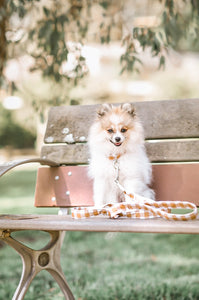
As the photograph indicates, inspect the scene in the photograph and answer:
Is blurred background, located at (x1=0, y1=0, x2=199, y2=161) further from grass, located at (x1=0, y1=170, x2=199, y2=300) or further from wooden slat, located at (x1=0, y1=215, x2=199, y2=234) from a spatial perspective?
wooden slat, located at (x1=0, y1=215, x2=199, y2=234)

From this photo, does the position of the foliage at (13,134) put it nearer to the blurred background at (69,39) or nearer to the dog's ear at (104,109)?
the blurred background at (69,39)

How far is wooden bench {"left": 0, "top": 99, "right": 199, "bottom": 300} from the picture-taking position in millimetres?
2514

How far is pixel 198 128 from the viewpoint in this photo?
268 centimetres

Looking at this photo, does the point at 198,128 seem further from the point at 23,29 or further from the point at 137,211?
the point at 23,29

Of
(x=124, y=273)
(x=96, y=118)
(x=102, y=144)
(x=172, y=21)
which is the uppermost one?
(x=172, y=21)

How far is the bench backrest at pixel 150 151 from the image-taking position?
2635 mm

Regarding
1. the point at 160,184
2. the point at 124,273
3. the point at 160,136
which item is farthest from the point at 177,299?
the point at 160,136

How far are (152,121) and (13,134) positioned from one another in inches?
519

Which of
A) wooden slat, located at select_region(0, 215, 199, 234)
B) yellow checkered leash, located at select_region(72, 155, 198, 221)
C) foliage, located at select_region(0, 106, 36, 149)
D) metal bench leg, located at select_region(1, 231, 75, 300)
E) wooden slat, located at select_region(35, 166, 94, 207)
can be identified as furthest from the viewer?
foliage, located at select_region(0, 106, 36, 149)

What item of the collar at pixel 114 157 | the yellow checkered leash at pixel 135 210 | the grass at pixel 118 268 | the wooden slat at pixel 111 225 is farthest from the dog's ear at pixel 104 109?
the grass at pixel 118 268

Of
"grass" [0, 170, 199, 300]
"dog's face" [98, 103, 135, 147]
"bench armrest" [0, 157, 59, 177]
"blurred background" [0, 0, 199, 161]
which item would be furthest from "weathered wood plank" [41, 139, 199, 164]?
"grass" [0, 170, 199, 300]

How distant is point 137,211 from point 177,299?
4.51 ft

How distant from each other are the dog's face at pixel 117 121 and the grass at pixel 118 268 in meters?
1.36

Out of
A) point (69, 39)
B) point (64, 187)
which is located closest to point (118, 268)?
point (64, 187)
